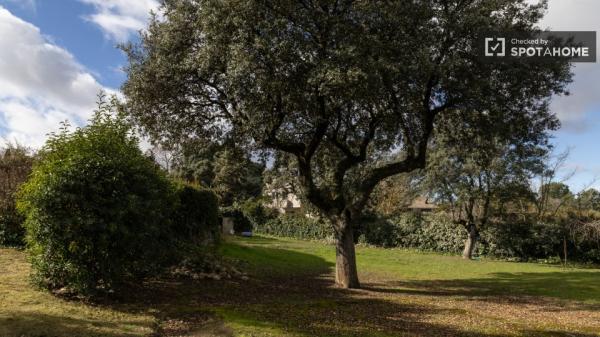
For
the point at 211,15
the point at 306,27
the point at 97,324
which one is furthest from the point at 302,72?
the point at 97,324

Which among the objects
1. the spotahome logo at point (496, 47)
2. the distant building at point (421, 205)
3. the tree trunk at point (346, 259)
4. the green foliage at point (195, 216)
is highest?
the spotahome logo at point (496, 47)

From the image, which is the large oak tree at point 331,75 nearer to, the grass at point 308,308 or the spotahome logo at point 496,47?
the spotahome logo at point 496,47

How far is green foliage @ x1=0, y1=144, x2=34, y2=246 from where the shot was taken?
12.4 m

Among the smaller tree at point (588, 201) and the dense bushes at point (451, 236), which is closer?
the dense bushes at point (451, 236)

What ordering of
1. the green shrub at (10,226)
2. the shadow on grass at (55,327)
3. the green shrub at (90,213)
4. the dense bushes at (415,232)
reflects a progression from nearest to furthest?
the shadow on grass at (55,327)
the green shrub at (90,213)
the green shrub at (10,226)
the dense bushes at (415,232)

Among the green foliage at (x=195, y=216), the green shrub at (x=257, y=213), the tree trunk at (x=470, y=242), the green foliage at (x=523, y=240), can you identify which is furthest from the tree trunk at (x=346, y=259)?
the green shrub at (x=257, y=213)

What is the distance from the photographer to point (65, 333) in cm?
650

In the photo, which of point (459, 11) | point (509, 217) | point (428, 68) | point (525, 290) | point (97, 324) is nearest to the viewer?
point (97, 324)

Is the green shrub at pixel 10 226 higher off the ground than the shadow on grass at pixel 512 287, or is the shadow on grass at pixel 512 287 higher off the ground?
the green shrub at pixel 10 226

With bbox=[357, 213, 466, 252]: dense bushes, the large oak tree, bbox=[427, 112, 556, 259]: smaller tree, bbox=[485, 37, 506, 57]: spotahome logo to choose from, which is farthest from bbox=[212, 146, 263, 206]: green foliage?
bbox=[485, 37, 506, 57]: spotahome logo

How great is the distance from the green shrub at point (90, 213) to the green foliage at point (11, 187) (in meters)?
4.15

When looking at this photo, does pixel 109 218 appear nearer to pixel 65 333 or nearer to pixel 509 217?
pixel 65 333

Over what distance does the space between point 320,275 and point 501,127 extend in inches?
330

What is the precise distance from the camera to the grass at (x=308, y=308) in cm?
743
